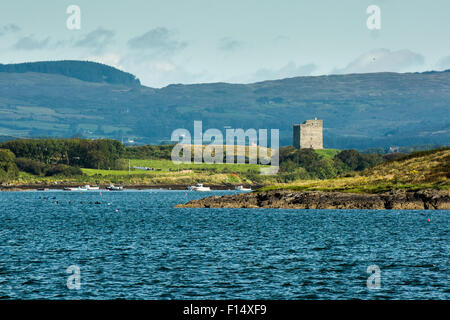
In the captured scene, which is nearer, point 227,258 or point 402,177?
point 227,258

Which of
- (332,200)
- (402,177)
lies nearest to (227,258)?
(332,200)

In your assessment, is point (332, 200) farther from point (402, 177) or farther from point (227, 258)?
point (227, 258)

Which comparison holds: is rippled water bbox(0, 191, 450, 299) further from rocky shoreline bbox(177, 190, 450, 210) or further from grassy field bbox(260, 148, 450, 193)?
grassy field bbox(260, 148, 450, 193)

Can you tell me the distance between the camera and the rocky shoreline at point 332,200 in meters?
119

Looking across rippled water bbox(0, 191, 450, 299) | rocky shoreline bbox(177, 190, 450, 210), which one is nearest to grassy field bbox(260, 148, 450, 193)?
rocky shoreline bbox(177, 190, 450, 210)

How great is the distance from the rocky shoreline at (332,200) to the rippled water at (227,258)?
11506 millimetres

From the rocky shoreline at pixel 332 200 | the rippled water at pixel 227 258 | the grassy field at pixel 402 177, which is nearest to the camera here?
the rippled water at pixel 227 258

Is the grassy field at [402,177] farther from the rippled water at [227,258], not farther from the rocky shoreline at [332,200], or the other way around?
the rippled water at [227,258]

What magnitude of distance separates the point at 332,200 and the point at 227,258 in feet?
235

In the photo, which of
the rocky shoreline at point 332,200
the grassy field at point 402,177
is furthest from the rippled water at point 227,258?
the grassy field at point 402,177

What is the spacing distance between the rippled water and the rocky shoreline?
1151 centimetres

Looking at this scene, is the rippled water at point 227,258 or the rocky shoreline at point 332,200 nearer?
the rippled water at point 227,258

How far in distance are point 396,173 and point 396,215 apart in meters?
29.7

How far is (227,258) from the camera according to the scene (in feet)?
199
